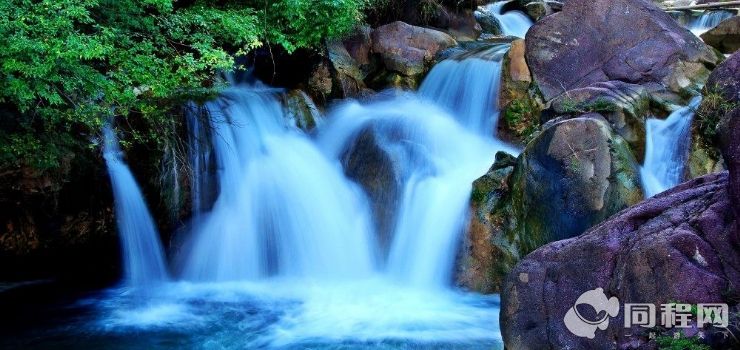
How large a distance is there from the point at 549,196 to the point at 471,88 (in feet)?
14.4

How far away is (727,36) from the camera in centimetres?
1132

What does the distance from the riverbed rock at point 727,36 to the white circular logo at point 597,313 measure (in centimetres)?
980

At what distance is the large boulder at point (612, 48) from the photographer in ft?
29.7

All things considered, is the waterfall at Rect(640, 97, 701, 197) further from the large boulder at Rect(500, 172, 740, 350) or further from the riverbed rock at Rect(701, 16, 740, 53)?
the riverbed rock at Rect(701, 16, 740, 53)

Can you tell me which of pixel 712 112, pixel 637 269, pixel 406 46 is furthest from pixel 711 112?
pixel 406 46

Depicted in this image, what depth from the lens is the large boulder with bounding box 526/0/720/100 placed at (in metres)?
9.05

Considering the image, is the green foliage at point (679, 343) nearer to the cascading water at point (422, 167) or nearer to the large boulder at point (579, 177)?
the large boulder at point (579, 177)

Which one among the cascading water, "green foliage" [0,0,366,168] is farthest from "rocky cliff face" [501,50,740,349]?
"green foliage" [0,0,366,168]

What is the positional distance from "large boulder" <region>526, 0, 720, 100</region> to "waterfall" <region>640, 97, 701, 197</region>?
1352mm

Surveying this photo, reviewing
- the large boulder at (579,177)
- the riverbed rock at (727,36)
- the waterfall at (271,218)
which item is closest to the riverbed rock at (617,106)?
the large boulder at (579,177)

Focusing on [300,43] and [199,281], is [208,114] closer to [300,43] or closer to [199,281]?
[300,43]

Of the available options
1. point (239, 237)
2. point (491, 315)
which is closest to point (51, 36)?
point (239, 237)

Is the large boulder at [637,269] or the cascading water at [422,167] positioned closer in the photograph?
the large boulder at [637,269]

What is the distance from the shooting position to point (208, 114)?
28.1 feet
